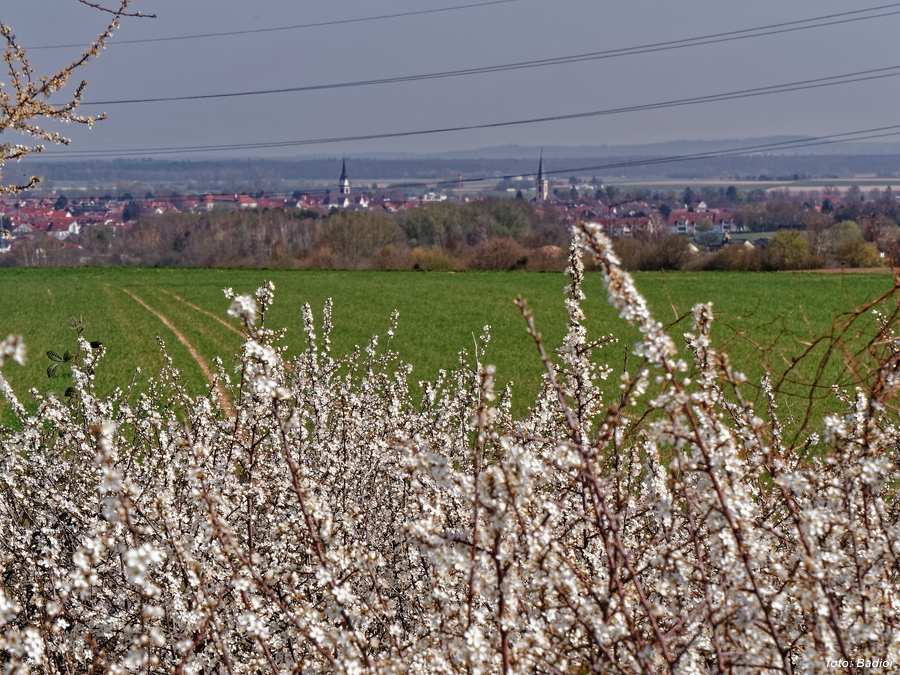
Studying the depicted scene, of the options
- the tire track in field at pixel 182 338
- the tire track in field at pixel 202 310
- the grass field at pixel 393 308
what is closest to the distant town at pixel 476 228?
the grass field at pixel 393 308

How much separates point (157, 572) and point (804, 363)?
17039 mm

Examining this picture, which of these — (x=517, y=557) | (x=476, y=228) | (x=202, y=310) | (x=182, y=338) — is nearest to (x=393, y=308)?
(x=202, y=310)

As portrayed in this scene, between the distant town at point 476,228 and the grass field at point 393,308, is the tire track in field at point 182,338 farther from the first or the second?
the distant town at point 476,228

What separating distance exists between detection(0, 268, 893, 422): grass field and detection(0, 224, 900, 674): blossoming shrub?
10.5 metres

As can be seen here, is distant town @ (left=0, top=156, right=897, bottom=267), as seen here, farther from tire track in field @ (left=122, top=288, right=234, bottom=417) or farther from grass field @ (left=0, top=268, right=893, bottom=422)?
tire track in field @ (left=122, top=288, right=234, bottom=417)

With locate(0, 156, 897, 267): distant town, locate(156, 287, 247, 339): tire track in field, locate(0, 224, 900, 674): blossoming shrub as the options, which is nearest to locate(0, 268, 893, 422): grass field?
locate(156, 287, 247, 339): tire track in field

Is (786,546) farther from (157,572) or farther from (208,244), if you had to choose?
(208,244)

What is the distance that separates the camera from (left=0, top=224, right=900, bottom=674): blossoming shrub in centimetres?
222

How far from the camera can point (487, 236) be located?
67125 millimetres

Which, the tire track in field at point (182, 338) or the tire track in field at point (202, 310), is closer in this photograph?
the tire track in field at point (182, 338)

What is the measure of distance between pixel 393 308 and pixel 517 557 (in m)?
28.5

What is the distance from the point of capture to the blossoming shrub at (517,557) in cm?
222

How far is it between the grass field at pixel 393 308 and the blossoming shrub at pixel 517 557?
10.5 m

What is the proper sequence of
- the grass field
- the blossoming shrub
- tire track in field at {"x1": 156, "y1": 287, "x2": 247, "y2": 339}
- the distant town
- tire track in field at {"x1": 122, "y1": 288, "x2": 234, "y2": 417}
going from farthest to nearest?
the distant town, tire track in field at {"x1": 156, "y1": 287, "x2": 247, "y2": 339}, the grass field, tire track in field at {"x1": 122, "y1": 288, "x2": 234, "y2": 417}, the blossoming shrub
